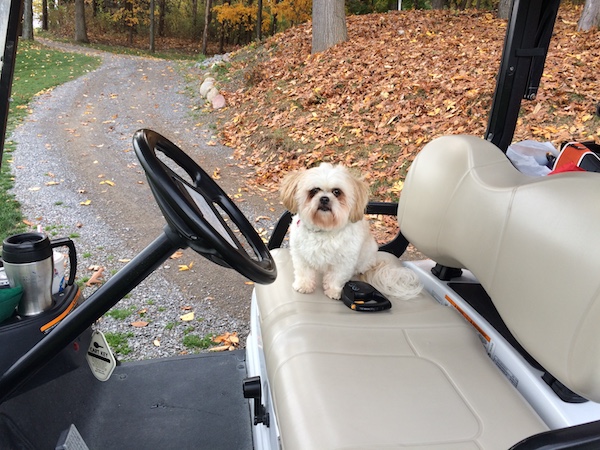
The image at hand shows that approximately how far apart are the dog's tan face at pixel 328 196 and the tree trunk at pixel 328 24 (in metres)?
7.56

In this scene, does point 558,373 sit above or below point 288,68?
below

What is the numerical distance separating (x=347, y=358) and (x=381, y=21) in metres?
10.1

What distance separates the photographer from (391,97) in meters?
6.79

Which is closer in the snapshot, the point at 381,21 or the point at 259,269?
the point at 259,269

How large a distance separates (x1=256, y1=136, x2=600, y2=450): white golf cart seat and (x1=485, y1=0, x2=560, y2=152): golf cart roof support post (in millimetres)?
307

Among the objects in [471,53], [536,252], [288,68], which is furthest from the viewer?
[288,68]

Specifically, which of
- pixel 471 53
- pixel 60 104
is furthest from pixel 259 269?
pixel 60 104

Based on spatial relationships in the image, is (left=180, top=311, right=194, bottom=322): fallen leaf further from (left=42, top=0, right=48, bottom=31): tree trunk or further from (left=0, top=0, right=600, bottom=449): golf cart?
(left=42, top=0, right=48, bottom=31): tree trunk

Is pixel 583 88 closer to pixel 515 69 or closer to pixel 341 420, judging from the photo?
pixel 515 69

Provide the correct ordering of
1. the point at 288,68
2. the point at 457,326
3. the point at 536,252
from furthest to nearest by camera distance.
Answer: the point at 288,68
the point at 457,326
the point at 536,252

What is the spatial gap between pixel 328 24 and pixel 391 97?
322cm

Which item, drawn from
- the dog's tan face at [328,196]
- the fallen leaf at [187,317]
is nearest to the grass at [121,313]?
the fallen leaf at [187,317]

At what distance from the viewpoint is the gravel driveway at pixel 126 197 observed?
3.33 m

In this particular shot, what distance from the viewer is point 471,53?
7.38 meters
